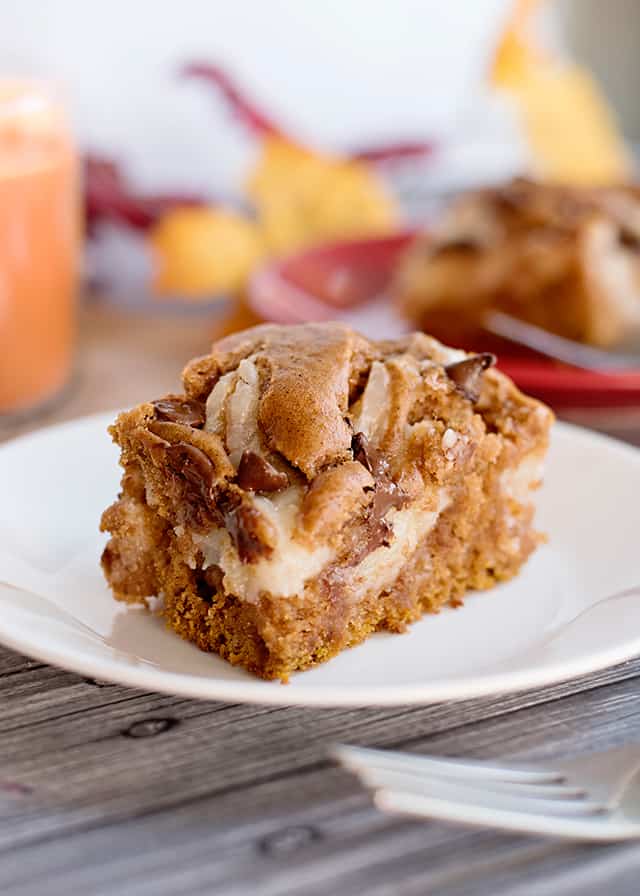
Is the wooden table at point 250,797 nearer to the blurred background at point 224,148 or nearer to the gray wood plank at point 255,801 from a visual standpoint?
the gray wood plank at point 255,801

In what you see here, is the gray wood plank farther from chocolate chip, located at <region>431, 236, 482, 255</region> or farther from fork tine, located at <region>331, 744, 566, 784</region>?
chocolate chip, located at <region>431, 236, 482, 255</region>

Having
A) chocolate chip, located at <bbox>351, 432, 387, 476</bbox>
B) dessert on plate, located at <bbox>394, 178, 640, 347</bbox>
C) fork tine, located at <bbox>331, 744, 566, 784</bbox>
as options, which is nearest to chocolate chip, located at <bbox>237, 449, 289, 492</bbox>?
chocolate chip, located at <bbox>351, 432, 387, 476</bbox>

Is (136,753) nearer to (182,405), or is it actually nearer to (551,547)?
(182,405)

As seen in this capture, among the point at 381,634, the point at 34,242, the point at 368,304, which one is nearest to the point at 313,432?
the point at 381,634

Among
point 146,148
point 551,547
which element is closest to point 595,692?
point 551,547

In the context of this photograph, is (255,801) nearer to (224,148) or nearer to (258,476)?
(258,476)

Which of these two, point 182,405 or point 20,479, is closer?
point 182,405
